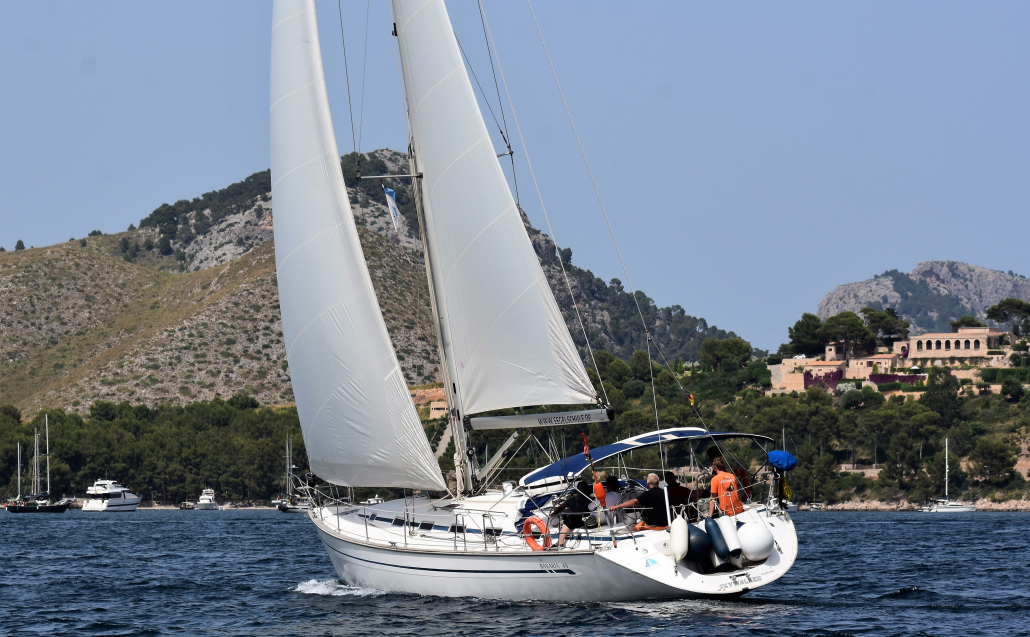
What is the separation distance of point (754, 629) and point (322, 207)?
11.9 metres

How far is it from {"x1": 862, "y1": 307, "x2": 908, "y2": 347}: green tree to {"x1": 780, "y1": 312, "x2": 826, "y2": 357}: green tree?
680 cm

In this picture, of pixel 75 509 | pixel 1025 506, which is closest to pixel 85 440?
pixel 75 509

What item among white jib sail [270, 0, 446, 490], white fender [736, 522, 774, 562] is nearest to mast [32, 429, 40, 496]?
white jib sail [270, 0, 446, 490]

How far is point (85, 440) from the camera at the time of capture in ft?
376

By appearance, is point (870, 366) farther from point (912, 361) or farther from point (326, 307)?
point (326, 307)

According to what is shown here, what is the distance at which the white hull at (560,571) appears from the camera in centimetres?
1956

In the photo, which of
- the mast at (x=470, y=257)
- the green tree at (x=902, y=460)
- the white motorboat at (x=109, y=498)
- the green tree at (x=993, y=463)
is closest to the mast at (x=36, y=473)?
the white motorboat at (x=109, y=498)

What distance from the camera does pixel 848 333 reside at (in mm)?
144625

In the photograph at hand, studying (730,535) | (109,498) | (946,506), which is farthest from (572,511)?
(109,498)

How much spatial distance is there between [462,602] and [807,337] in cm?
13370

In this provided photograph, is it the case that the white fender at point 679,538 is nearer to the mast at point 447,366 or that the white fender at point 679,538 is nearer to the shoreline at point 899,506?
the mast at point 447,366

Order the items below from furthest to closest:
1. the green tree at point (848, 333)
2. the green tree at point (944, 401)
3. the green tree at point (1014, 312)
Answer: the green tree at point (1014, 312) < the green tree at point (848, 333) < the green tree at point (944, 401)

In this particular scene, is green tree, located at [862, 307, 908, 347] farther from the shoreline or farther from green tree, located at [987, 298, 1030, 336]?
the shoreline

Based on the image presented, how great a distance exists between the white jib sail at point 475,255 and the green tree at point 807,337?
129 metres
